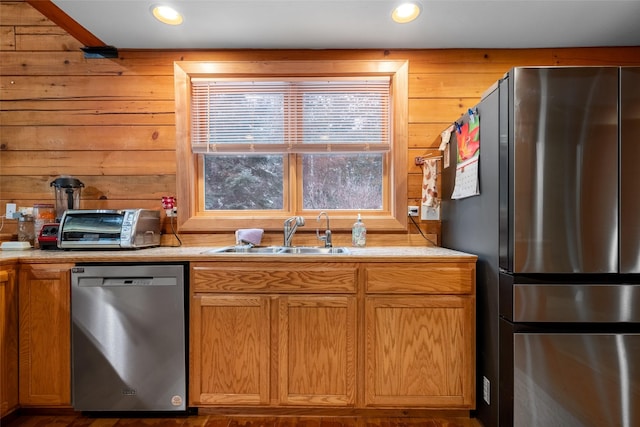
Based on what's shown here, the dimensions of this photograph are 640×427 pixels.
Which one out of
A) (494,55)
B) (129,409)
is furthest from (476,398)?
(494,55)

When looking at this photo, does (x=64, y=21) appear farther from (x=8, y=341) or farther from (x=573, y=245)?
(x=573, y=245)

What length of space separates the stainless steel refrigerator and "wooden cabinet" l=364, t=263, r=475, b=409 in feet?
0.80

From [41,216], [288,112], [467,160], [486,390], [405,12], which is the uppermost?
[405,12]

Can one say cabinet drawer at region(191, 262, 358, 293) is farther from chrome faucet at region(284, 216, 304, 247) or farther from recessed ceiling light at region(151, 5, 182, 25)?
recessed ceiling light at region(151, 5, 182, 25)

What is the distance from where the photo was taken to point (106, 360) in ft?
5.33

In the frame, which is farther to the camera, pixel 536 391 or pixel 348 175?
pixel 348 175

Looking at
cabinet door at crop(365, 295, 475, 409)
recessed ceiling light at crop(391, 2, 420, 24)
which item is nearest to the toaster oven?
cabinet door at crop(365, 295, 475, 409)

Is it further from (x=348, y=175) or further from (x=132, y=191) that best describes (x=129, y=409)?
(x=348, y=175)

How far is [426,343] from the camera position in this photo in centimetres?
162

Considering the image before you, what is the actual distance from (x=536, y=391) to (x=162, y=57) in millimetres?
3023

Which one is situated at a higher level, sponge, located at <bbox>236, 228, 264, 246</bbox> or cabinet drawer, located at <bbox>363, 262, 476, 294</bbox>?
sponge, located at <bbox>236, 228, 264, 246</bbox>

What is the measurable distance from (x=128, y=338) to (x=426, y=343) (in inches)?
62.6

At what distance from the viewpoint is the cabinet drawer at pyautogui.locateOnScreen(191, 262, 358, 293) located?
1646 millimetres

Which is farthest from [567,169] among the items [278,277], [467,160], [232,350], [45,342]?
[45,342]
